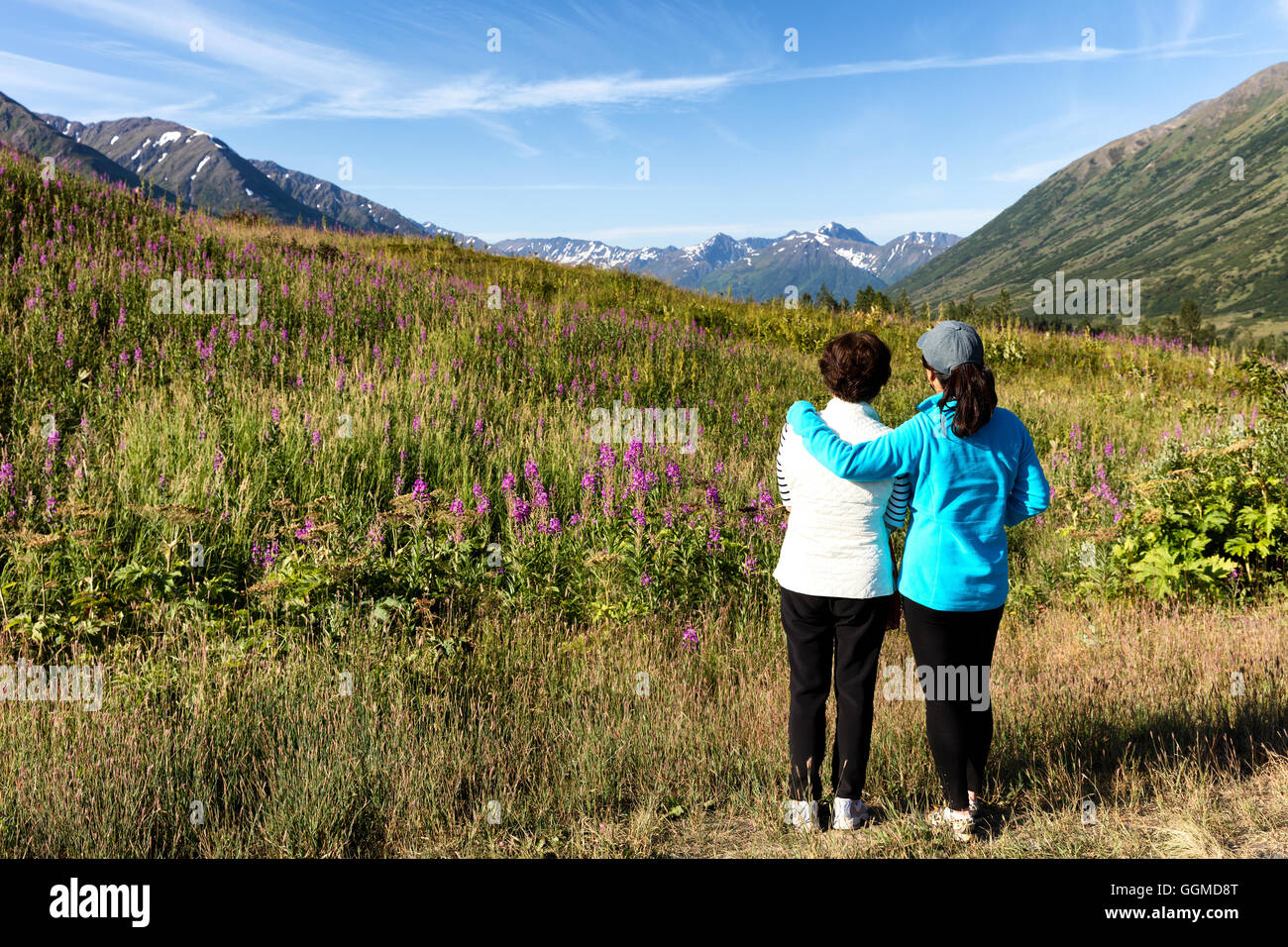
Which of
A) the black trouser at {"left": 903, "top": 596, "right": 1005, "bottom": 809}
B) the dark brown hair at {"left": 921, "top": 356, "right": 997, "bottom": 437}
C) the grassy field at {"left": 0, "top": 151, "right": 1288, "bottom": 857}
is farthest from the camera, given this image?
the grassy field at {"left": 0, "top": 151, "right": 1288, "bottom": 857}

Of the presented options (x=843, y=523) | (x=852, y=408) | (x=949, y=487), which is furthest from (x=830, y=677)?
(x=852, y=408)

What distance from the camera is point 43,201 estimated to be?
1105 cm

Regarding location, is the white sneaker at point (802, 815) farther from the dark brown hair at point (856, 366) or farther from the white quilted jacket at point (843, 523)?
the dark brown hair at point (856, 366)

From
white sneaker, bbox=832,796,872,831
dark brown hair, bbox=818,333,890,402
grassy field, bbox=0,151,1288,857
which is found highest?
dark brown hair, bbox=818,333,890,402

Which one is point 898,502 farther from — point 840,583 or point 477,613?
point 477,613

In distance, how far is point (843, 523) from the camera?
3117mm

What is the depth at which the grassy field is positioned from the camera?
322 cm

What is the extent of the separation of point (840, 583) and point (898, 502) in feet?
1.52

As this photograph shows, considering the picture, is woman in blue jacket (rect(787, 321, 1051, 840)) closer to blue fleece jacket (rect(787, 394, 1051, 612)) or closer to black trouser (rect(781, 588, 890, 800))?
blue fleece jacket (rect(787, 394, 1051, 612))

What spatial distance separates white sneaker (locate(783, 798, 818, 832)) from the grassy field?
9 cm

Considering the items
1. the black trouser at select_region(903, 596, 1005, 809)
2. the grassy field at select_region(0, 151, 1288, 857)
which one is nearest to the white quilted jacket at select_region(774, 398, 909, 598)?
the black trouser at select_region(903, 596, 1005, 809)

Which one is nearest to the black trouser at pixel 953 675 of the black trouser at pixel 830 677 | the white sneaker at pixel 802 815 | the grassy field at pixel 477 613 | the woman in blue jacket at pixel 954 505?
the woman in blue jacket at pixel 954 505
